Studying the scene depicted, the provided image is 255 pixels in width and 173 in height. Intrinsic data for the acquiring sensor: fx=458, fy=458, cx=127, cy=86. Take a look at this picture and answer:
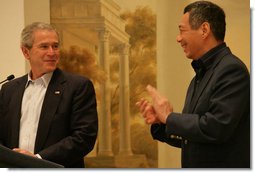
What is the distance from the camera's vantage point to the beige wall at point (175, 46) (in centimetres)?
248

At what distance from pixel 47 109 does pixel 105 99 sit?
1.85ft

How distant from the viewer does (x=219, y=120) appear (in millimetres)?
1803

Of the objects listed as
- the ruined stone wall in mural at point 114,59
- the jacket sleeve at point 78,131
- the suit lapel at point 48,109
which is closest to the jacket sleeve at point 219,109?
the jacket sleeve at point 78,131

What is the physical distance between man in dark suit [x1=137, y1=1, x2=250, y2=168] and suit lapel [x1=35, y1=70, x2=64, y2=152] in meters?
0.42

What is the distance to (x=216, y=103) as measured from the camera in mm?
1797

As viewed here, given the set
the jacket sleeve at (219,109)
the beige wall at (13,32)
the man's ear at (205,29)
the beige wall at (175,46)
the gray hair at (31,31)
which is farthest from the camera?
the beige wall at (13,32)

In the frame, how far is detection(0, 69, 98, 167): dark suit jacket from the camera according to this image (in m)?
2.07

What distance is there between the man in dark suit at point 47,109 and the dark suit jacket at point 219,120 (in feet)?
1.41

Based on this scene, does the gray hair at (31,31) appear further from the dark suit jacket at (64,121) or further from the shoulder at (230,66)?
the shoulder at (230,66)

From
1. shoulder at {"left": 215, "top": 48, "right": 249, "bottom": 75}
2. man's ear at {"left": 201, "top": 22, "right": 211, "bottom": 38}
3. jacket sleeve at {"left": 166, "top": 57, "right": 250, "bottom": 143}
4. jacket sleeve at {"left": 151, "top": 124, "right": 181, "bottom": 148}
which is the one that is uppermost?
man's ear at {"left": 201, "top": 22, "right": 211, "bottom": 38}

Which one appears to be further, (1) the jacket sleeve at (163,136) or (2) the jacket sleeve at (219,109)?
(1) the jacket sleeve at (163,136)

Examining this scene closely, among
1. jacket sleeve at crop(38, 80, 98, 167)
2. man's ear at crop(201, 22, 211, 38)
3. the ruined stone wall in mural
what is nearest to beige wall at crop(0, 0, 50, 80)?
the ruined stone wall in mural

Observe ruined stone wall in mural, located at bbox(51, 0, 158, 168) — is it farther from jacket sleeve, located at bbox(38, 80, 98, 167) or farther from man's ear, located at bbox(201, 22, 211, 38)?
man's ear, located at bbox(201, 22, 211, 38)

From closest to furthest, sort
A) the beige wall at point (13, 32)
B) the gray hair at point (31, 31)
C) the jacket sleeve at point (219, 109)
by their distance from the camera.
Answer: the jacket sleeve at point (219, 109)
the gray hair at point (31, 31)
the beige wall at point (13, 32)
